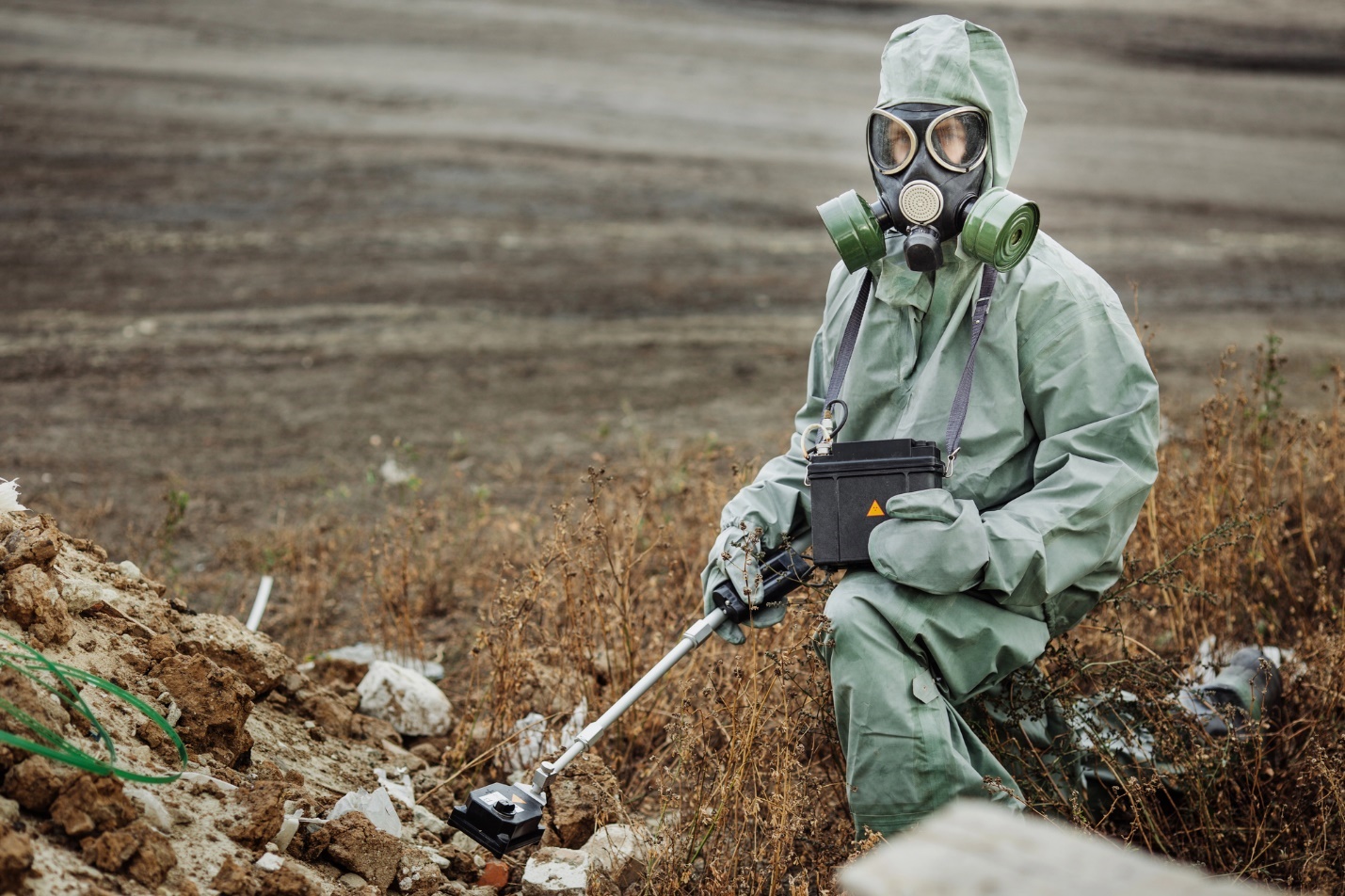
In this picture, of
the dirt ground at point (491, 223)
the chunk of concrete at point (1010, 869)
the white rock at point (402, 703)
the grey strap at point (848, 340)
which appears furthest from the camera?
the dirt ground at point (491, 223)

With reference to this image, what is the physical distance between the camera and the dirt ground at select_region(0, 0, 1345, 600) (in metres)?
7.22

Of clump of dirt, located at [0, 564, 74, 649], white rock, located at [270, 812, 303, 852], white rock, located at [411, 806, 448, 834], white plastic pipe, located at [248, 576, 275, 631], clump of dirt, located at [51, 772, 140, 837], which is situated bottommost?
white rock, located at [411, 806, 448, 834]

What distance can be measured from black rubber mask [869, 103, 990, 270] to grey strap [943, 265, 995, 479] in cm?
14

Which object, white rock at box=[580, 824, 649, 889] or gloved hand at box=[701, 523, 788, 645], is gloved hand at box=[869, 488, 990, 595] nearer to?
gloved hand at box=[701, 523, 788, 645]

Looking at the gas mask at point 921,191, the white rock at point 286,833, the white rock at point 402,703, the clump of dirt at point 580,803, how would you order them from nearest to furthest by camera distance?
the white rock at point 286,833
the gas mask at point 921,191
the clump of dirt at point 580,803
the white rock at point 402,703

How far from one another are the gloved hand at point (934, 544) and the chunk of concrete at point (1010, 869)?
1.15m

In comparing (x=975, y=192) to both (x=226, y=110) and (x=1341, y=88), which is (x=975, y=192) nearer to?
(x=226, y=110)

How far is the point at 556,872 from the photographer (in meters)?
2.97

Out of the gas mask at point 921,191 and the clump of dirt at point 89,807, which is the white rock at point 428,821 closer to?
the clump of dirt at point 89,807

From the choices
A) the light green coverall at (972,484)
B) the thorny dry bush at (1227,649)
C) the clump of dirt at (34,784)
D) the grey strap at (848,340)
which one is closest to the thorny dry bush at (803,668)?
the thorny dry bush at (1227,649)

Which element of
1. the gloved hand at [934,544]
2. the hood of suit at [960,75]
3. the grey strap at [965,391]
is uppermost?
the hood of suit at [960,75]

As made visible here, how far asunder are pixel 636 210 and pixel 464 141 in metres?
2.55

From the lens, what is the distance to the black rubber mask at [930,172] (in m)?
2.85

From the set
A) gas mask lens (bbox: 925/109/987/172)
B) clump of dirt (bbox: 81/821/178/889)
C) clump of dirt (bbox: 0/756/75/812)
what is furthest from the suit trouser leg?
clump of dirt (bbox: 0/756/75/812)
